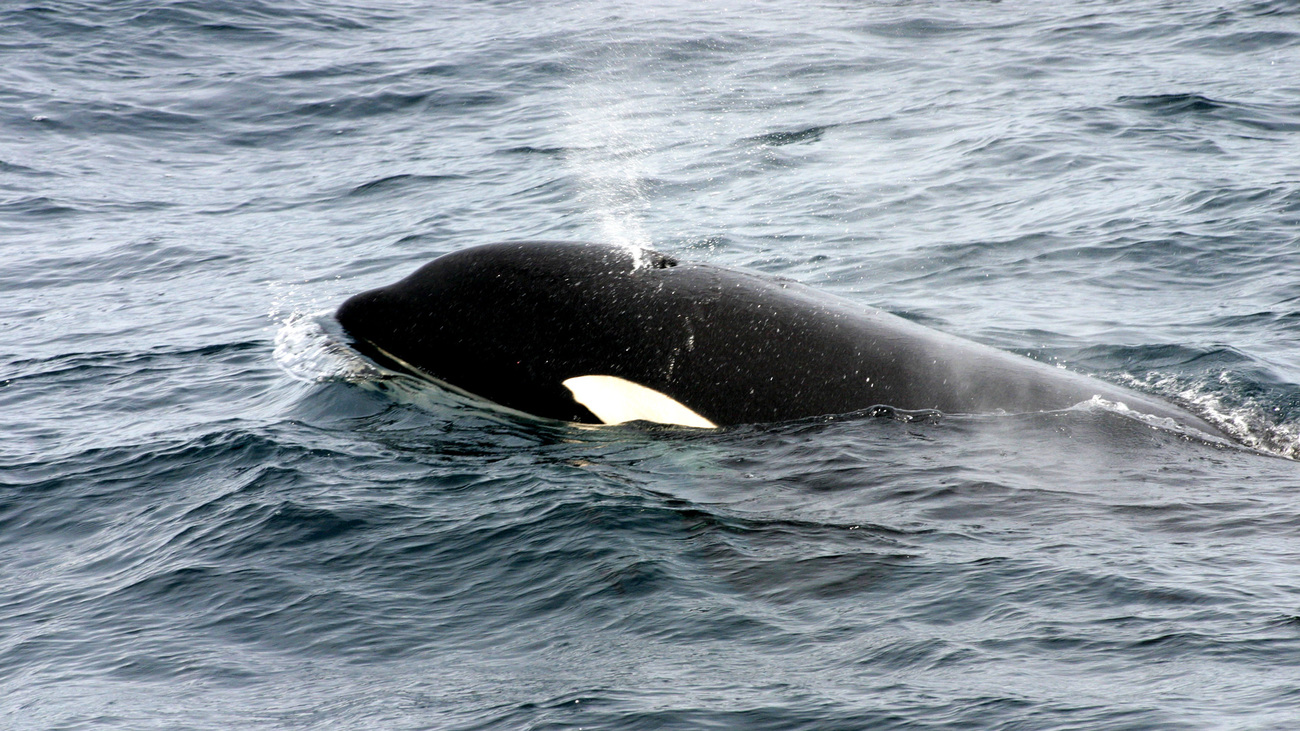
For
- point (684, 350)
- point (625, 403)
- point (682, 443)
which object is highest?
point (684, 350)

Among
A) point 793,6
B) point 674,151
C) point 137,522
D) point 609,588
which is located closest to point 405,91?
point 674,151

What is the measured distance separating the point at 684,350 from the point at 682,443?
1.95 ft

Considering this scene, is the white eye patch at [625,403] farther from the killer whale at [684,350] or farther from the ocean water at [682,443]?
the ocean water at [682,443]

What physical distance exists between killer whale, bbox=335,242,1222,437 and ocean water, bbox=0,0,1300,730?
182 millimetres

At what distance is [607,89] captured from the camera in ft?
81.9

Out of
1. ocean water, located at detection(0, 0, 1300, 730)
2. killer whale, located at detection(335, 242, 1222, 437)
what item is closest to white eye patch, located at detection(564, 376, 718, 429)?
killer whale, located at detection(335, 242, 1222, 437)

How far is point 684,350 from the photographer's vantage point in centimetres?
808

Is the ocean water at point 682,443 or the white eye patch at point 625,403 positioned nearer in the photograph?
the ocean water at point 682,443

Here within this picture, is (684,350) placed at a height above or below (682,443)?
above

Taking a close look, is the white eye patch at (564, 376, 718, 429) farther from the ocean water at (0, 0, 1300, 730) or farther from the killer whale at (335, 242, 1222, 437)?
the ocean water at (0, 0, 1300, 730)

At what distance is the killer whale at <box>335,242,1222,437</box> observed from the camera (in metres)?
7.91

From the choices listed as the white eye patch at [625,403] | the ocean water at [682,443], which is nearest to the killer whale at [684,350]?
the white eye patch at [625,403]

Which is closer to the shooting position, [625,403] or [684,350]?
[684,350]

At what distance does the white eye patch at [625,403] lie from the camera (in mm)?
8156
